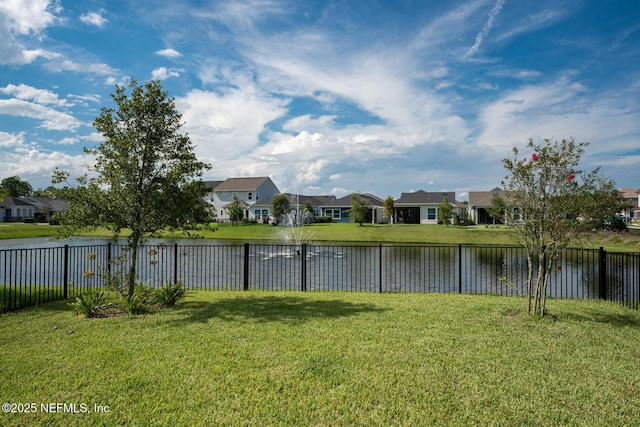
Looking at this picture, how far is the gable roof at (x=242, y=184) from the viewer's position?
6028 cm

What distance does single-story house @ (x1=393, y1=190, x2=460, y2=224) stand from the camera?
50.2m

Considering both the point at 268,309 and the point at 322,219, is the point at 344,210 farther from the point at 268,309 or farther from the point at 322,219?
the point at 268,309

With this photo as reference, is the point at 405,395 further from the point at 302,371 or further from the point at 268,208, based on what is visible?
the point at 268,208

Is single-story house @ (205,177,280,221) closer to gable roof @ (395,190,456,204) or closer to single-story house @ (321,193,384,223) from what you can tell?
single-story house @ (321,193,384,223)

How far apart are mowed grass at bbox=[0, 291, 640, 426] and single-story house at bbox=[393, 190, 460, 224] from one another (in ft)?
142

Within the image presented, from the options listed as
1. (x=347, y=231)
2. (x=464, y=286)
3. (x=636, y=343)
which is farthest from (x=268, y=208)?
(x=636, y=343)

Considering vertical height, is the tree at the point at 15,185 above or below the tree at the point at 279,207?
above

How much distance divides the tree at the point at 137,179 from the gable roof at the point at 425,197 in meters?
45.3

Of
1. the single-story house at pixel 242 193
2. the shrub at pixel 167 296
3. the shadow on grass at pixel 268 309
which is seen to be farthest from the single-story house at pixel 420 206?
the shrub at pixel 167 296

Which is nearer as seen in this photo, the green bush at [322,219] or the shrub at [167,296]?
the shrub at [167,296]

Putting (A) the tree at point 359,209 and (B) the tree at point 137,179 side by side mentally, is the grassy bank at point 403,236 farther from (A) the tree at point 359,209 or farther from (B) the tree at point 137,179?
(B) the tree at point 137,179

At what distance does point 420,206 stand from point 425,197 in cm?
209

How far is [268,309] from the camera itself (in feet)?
26.6

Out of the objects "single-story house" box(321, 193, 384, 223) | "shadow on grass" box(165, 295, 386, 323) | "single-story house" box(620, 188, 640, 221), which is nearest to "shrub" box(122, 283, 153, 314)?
"shadow on grass" box(165, 295, 386, 323)
